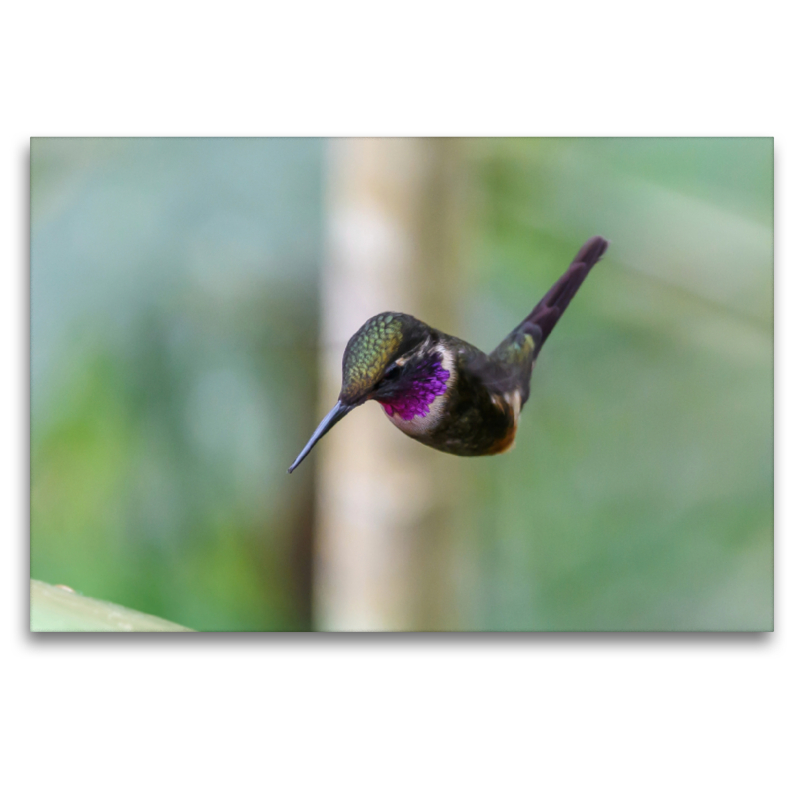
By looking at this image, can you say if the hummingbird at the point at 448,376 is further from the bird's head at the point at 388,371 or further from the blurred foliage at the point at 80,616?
the blurred foliage at the point at 80,616

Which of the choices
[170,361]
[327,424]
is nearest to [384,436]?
[327,424]

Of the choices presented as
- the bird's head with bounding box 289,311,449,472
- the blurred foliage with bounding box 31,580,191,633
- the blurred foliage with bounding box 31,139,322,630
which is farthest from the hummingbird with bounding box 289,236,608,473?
the blurred foliage with bounding box 31,580,191,633

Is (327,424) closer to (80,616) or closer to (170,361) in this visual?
(170,361)

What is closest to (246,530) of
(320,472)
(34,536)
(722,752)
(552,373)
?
(320,472)

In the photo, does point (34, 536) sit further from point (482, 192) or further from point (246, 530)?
point (482, 192)

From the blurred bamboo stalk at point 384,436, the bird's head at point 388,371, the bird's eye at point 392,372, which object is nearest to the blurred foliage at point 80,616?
the blurred bamboo stalk at point 384,436

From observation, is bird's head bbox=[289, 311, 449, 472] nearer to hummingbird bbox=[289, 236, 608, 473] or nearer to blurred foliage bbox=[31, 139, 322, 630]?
hummingbird bbox=[289, 236, 608, 473]
